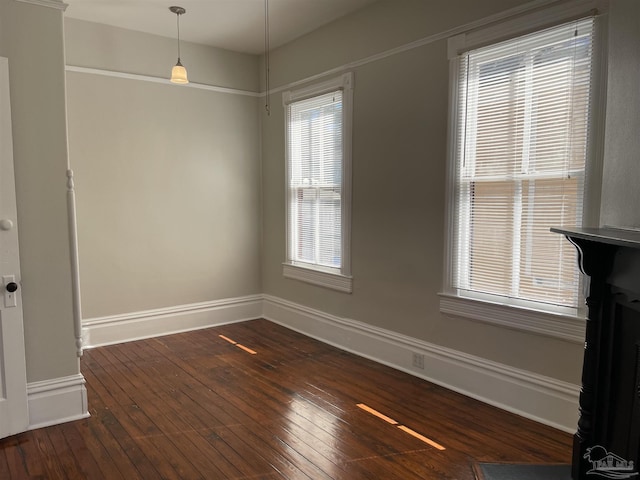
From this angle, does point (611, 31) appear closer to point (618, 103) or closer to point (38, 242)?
point (618, 103)

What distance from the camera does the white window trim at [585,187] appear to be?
264 cm

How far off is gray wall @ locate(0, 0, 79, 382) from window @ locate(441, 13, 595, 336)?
8.42 ft

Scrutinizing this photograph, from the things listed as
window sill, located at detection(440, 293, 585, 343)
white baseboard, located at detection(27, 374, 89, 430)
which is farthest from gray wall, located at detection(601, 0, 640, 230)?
white baseboard, located at detection(27, 374, 89, 430)

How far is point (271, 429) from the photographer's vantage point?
9.70ft

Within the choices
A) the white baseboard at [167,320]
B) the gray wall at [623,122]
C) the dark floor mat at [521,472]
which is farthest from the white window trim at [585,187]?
the white baseboard at [167,320]

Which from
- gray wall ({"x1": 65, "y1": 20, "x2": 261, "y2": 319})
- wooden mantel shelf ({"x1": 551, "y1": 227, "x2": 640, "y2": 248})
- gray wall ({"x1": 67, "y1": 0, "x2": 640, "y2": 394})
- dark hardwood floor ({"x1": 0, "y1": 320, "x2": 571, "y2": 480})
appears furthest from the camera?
gray wall ({"x1": 65, "y1": 20, "x2": 261, "y2": 319})

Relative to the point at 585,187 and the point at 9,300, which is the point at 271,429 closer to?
the point at 9,300

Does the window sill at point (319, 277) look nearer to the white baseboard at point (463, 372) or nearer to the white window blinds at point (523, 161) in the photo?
the white baseboard at point (463, 372)

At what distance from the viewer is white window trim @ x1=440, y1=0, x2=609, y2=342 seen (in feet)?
8.67

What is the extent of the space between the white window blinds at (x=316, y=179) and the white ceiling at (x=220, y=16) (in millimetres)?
673

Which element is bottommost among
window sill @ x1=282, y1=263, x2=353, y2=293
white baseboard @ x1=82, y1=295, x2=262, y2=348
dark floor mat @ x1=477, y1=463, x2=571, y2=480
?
dark floor mat @ x1=477, y1=463, x2=571, y2=480

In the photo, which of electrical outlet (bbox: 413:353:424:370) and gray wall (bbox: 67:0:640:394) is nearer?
gray wall (bbox: 67:0:640:394)

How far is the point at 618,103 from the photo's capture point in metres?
2.38

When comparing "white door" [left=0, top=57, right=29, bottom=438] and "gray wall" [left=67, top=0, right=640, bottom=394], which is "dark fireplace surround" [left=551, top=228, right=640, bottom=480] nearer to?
"gray wall" [left=67, top=0, right=640, bottom=394]
